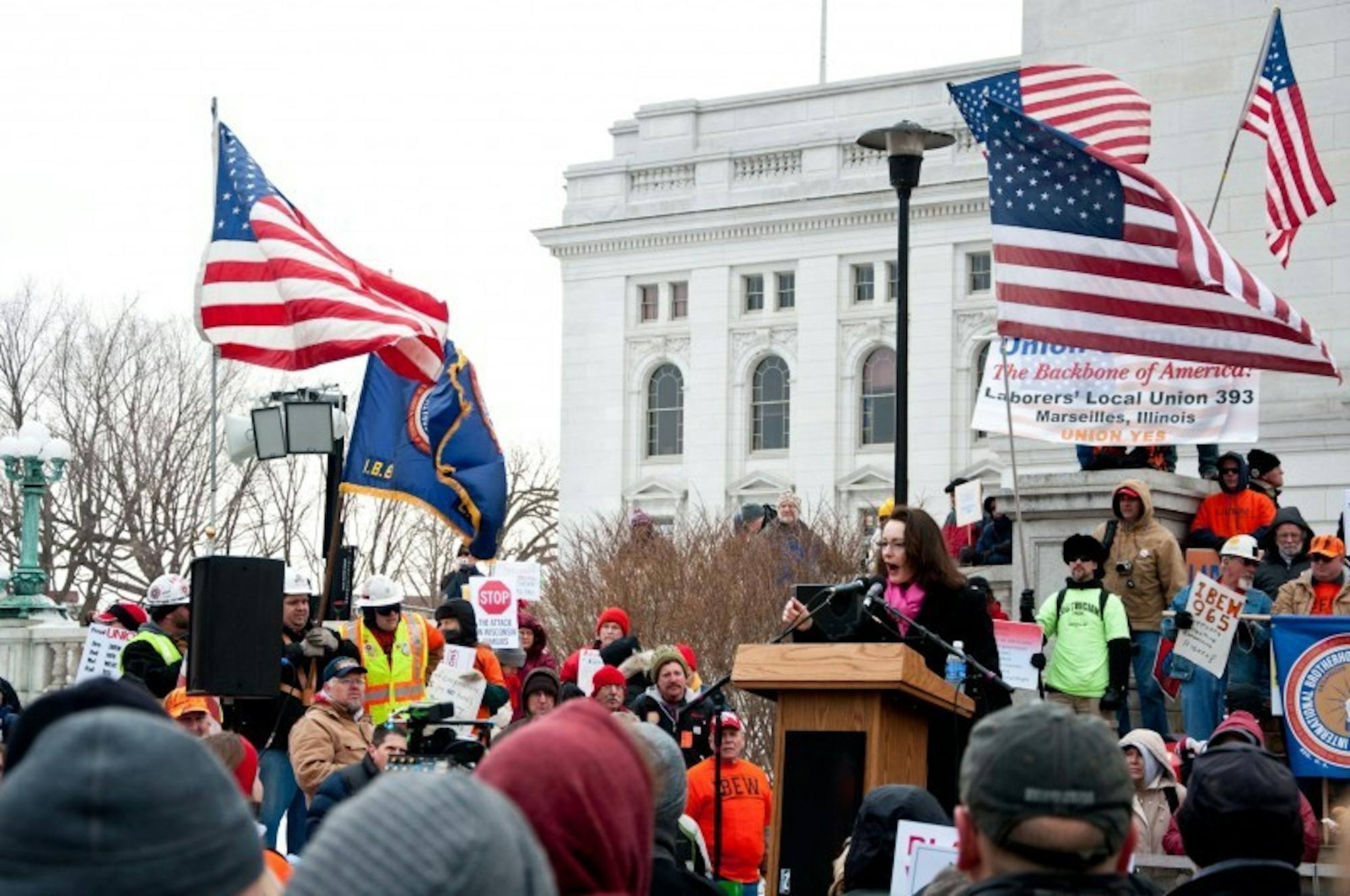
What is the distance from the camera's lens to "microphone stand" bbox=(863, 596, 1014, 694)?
851cm

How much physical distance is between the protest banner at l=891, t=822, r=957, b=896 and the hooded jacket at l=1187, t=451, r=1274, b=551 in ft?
35.7

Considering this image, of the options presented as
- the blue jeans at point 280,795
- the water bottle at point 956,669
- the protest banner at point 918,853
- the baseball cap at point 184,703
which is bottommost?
the blue jeans at point 280,795

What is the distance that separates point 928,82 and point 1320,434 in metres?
50.6

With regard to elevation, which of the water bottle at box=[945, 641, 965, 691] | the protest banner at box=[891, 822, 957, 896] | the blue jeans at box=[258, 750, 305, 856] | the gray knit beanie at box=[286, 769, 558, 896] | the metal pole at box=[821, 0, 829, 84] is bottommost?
the blue jeans at box=[258, 750, 305, 856]

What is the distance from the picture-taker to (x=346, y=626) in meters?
14.2

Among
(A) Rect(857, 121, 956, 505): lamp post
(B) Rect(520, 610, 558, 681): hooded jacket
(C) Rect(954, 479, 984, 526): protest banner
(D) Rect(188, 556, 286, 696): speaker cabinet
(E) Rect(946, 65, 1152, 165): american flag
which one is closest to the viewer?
(D) Rect(188, 556, 286, 696): speaker cabinet

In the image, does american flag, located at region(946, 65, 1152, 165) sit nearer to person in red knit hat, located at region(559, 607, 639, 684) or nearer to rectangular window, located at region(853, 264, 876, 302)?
person in red knit hat, located at region(559, 607, 639, 684)

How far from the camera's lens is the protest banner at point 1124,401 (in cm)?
1758

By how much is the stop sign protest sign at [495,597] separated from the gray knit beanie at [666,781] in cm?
1022

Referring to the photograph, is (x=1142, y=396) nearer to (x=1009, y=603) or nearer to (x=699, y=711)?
(x=1009, y=603)

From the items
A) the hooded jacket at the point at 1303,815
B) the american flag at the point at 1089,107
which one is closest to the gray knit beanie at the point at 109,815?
the hooded jacket at the point at 1303,815

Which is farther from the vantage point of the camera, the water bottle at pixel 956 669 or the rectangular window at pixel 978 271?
the rectangular window at pixel 978 271

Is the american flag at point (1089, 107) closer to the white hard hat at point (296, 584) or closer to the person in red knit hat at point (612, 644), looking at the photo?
the person in red knit hat at point (612, 644)

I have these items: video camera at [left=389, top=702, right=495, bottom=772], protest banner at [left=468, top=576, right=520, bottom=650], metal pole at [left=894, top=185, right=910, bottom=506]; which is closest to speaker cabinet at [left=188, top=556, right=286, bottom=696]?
video camera at [left=389, top=702, right=495, bottom=772]
